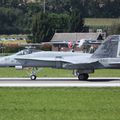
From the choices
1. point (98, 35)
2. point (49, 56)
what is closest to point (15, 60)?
point (49, 56)

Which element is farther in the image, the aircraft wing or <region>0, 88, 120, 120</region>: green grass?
the aircraft wing

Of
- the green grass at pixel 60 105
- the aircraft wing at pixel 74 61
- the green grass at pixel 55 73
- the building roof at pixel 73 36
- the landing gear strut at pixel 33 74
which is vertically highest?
the green grass at pixel 60 105

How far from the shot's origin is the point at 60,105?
1983cm

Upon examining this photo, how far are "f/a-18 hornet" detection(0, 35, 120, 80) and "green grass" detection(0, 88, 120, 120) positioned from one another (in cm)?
926

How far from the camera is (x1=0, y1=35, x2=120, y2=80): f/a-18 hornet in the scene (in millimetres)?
34594

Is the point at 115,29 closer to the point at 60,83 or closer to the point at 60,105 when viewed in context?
the point at 60,83

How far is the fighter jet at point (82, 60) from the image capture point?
34.6 metres

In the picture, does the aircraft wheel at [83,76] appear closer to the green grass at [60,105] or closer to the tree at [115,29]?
the green grass at [60,105]

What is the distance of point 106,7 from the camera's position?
647 feet

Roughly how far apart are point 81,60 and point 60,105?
15.5 m

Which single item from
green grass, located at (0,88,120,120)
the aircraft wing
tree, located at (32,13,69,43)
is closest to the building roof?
tree, located at (32,13,69,43)

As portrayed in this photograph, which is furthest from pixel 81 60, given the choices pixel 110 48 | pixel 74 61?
pixel 110 48

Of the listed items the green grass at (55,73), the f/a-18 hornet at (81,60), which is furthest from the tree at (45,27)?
the f/a-18 hornet at (81,60)

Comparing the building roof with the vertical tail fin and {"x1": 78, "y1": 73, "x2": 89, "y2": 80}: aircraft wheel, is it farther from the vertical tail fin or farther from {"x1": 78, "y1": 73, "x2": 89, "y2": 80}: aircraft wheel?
the vertical tail fin
